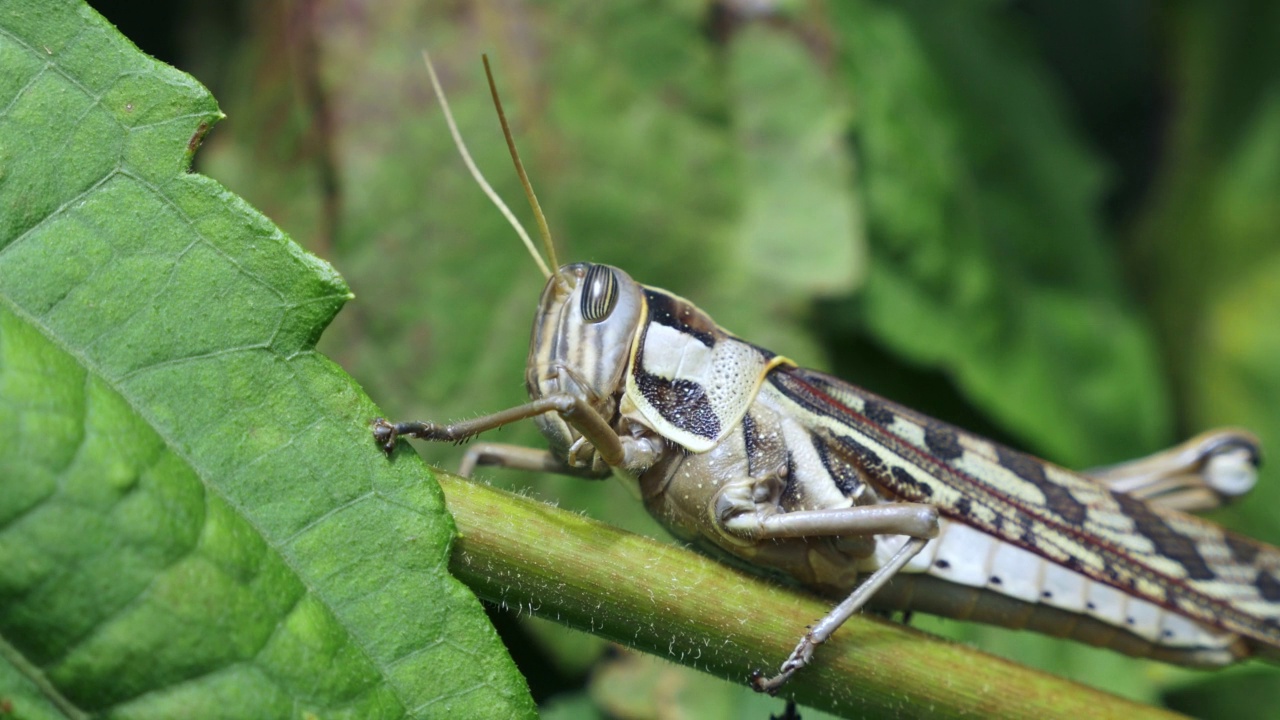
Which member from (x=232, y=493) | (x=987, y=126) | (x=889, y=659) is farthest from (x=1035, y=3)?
→ (x=232, y=493)

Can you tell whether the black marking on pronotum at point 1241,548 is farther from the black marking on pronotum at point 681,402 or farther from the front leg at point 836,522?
the black marking on pronotum at point 681,402

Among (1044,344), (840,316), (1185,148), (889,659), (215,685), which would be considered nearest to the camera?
(215,685)

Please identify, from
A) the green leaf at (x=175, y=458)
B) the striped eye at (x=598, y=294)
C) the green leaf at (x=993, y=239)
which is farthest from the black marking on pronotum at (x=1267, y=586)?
the green leaf at (x=175, y=458)

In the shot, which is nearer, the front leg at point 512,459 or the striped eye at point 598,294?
the striped eye at point 598,294

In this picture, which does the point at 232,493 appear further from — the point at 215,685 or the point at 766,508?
the point at 766,508

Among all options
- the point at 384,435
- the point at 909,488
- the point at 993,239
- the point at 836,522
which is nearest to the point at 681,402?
the point at 836,522

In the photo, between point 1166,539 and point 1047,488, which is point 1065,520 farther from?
point 1166,539

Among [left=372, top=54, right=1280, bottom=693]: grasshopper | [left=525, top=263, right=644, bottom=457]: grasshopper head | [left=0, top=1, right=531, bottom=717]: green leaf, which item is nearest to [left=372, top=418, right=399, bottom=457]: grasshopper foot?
[left=0, top=1, right=531, bottom=717]: green leaf

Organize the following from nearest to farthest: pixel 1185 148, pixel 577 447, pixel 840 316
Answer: pixel 577 447 < pixel 840 316 < pixel 1185 148
